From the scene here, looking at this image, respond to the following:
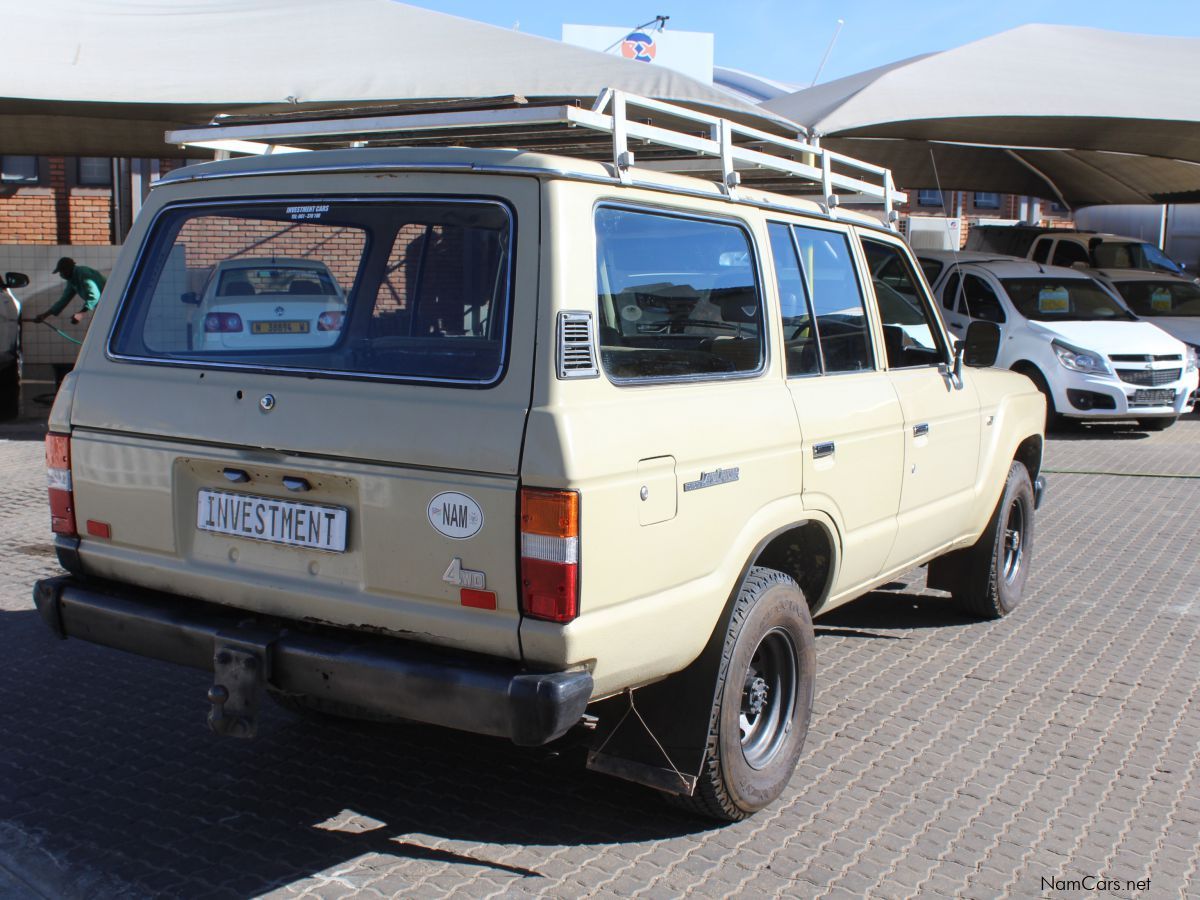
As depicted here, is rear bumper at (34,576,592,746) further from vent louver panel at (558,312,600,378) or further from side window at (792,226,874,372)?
side window at (792,226,874,372)

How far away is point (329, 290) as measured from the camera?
366 centimetres

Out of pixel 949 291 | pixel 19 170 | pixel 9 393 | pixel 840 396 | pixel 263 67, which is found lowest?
pixel 9 393

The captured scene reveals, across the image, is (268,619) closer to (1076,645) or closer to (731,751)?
(731,751)

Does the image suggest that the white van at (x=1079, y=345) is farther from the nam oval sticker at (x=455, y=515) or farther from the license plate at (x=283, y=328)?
A: the nam oval sticker at (x=455, y=515)

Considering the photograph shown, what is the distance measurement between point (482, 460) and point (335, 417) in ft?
1.57

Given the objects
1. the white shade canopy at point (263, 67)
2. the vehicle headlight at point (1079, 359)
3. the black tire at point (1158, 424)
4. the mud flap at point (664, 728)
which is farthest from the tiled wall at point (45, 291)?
the mud flap at point (664, 728)

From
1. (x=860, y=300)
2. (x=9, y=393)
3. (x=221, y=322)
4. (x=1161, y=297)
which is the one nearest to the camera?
(x=221, y=322)

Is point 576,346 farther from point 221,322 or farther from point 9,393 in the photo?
point 9,393

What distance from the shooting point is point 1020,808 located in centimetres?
407

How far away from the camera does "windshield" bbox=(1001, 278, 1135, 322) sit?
45.8 ft

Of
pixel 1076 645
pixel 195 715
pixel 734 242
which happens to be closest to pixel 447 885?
pixel 195 715

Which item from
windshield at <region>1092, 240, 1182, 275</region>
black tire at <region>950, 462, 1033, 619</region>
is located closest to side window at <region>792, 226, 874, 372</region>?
black tire at <region>950, 462, 1033, 619</region>

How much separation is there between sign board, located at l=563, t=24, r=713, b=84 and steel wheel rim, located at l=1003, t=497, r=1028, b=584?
1211 inches

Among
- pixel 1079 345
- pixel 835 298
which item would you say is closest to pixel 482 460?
pixel 835 298
